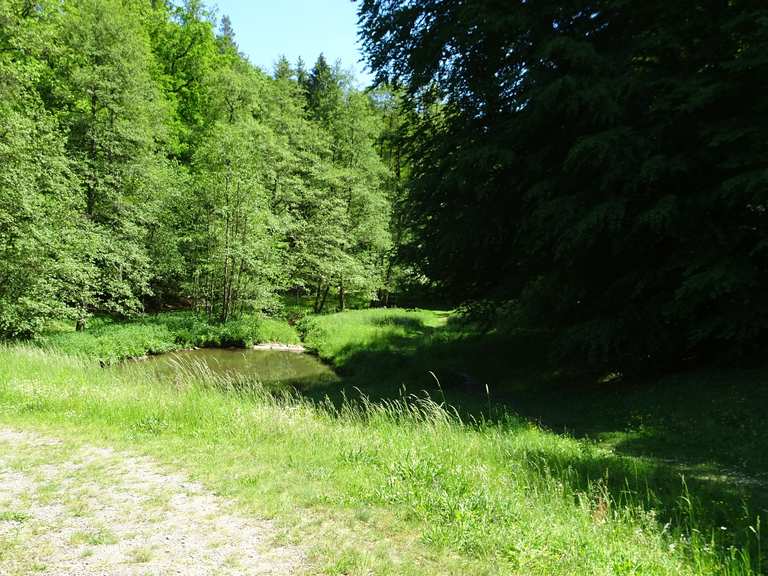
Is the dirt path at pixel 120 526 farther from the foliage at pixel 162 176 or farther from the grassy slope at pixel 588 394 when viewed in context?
the foliage at pixel 162 176

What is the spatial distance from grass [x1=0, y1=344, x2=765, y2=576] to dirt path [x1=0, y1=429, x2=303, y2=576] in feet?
0.97

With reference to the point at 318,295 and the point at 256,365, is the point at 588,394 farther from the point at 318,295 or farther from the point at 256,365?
the point at 318,295

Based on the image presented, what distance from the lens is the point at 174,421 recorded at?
7605 millimetres

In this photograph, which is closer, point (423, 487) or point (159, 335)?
point (423, 487)

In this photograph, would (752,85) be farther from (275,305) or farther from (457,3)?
(275,305)

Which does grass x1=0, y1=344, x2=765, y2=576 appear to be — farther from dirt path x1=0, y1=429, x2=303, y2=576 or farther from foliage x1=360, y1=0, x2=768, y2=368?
foliage x1=360, y1=0, x2=768, y2=368

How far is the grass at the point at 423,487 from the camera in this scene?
3.70m

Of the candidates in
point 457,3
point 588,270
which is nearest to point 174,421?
point 588,270

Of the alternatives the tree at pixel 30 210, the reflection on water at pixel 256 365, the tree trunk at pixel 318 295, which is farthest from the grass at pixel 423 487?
the tree trunk at pixel 318 295

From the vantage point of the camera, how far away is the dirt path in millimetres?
3572

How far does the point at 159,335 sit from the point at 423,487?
1919 cm

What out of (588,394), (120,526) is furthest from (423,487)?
(588,394)

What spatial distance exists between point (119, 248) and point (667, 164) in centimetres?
2056

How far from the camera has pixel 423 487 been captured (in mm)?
4914
